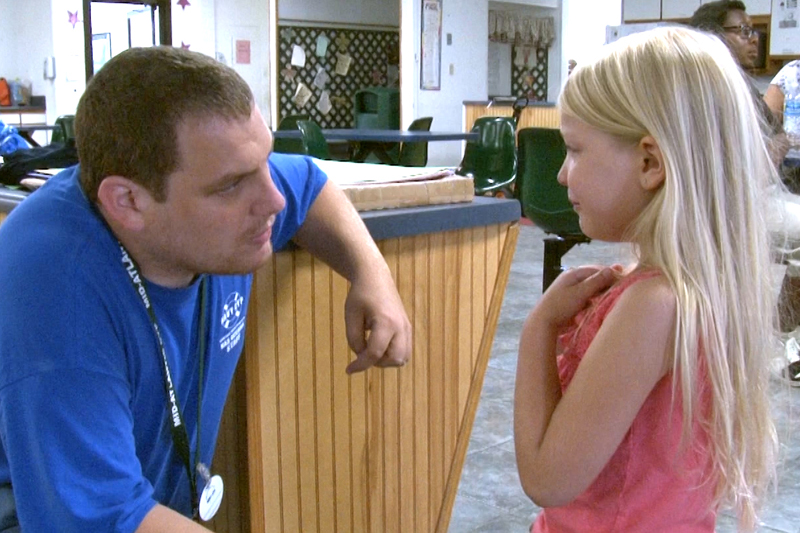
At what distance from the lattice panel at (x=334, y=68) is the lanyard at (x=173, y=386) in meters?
9.71

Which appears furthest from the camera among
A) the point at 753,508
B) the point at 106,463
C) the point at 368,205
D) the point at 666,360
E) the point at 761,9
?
the point at 761,9

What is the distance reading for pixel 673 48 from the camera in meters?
0.97

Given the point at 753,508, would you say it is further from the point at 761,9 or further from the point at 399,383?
the point at 761,9

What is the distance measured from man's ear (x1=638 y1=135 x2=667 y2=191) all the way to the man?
38 cm

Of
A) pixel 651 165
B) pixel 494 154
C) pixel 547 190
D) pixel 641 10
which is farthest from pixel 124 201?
pixel 641 10

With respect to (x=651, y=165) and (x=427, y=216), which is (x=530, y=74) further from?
(x=651, y=165)

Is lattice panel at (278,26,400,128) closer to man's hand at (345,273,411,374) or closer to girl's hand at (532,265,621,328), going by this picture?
man's hand at (345,273,411,374)

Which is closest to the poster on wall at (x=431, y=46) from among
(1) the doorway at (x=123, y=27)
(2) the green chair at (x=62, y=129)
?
(1) the doorway at (x=123, y=27)

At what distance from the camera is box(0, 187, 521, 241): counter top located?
137 centimetres

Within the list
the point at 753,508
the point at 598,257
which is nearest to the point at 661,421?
the point at 753,508

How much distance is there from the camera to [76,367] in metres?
0.83

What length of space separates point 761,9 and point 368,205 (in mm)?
9261

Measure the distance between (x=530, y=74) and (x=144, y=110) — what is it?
456 inches

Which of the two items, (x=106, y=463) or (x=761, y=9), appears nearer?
(x=106, y=463)
